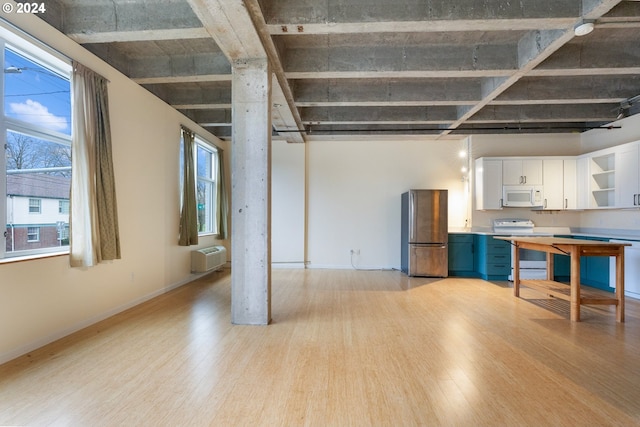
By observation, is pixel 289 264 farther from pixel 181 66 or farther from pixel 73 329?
pixel 181 66

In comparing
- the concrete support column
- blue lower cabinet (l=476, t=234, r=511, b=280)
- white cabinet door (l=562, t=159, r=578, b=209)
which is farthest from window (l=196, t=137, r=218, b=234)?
white cabinet door (l=562, t=159, r=578, b=209)

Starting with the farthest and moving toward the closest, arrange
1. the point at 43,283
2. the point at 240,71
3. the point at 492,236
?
1. the point at 492,236
2. the point at 240,71
3. the point at 43,283

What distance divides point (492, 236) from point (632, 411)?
404 cm

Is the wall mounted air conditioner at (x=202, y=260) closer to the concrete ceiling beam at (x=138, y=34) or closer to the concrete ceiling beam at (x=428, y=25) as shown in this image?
the concrete ceiling beam at (x=138, y=34)

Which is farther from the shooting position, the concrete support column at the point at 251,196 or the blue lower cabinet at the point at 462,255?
the blue lower cabinet at the point at 462,255

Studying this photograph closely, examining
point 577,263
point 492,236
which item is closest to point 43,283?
point 577,263

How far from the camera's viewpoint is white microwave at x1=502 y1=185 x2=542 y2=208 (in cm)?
581

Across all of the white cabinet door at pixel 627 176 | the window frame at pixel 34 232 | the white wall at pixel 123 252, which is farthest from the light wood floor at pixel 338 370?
the white cabinet door at pixel 627 176

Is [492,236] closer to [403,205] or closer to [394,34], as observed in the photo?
[403,205]

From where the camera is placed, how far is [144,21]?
2.94 m

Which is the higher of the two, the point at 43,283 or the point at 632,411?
the point at 43,283

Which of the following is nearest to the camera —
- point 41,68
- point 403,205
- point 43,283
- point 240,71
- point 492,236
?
point 43,283

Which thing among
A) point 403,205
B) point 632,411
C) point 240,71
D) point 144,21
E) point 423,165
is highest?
point 144,21

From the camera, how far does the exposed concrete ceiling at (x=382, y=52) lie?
108 inches
